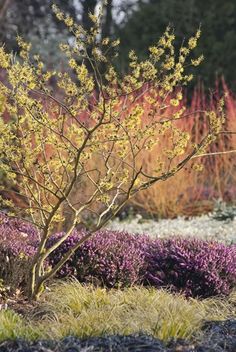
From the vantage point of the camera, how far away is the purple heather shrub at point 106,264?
18.2 feet

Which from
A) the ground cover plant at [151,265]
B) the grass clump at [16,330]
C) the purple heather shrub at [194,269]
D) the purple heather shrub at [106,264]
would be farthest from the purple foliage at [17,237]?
the grass clump at [16,330]

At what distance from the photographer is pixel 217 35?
15.8 m

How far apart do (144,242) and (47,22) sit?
659 inches

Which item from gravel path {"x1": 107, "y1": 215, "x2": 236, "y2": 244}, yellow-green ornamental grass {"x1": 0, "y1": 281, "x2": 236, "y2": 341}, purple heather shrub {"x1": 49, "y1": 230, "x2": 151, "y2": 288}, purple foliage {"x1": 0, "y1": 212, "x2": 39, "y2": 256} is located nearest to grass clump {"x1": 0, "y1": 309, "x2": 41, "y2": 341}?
yellow-green ornamental grass {"x1": 0, "y1": 281, "x2": 236, "y2": 341}

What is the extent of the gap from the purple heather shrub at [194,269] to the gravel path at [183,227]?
1.90m

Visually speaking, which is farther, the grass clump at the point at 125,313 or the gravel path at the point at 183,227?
the gravel path at the point at 183,227

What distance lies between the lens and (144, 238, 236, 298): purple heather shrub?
558 centimetres

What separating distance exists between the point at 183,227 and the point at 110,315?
4880 millimetres

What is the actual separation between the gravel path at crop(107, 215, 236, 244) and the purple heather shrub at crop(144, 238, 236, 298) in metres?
1.90

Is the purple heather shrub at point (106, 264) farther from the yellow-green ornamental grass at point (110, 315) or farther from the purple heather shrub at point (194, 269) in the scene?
the yellow-green ornamental grass at point (110, 315)

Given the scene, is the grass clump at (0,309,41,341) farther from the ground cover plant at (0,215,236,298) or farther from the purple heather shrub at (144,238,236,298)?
the purple heather shrub at (144,238,236,298)

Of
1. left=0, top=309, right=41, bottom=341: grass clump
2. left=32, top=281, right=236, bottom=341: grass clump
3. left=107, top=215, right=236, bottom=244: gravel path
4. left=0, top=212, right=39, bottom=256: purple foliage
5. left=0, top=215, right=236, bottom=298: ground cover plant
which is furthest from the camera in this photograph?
left=107, top=215, right=236, bottom=244: gravel path

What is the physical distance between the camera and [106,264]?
5566 mm

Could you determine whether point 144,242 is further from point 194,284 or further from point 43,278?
point 43,278
